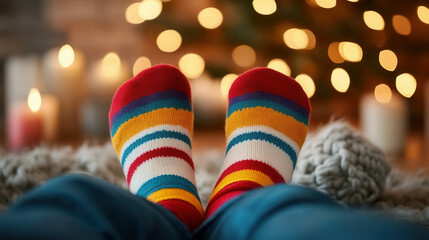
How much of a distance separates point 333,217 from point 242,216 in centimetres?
9

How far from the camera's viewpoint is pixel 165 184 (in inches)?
24.4

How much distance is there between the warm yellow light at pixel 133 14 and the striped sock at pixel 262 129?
121 centimetres

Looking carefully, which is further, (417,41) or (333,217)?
(417,41)

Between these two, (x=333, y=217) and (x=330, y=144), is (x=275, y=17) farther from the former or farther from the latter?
(x=333, y=217)

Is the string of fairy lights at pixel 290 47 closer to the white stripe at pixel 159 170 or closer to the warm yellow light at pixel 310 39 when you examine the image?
the warm yellow light at pixel 310 39

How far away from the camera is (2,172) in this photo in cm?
77

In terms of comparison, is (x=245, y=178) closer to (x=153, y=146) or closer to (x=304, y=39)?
(x=153, y=146)

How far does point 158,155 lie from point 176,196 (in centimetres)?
12

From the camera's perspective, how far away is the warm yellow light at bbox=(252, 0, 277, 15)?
1.57 metres

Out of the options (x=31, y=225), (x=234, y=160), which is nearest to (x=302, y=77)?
(x=234, y=160)

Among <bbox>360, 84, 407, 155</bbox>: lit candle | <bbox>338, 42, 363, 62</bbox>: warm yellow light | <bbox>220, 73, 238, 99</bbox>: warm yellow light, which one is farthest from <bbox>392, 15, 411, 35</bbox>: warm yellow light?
<bbox>220, 73, 238, 99</bbox>: warm yellow light

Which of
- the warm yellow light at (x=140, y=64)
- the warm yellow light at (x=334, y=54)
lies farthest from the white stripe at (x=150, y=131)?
the warm yellow light at (x=140, y=64)

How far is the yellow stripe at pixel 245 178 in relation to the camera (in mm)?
618

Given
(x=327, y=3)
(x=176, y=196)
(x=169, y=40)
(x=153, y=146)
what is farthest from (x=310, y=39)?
(x=176, y=196)
